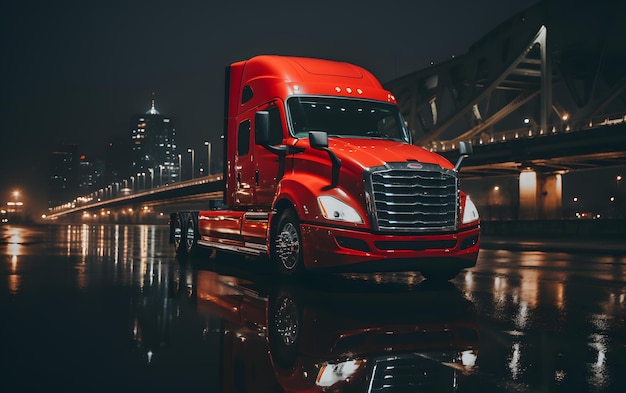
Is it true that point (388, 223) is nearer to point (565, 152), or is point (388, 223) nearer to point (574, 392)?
point (574, 392)

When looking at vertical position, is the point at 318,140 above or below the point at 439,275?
above

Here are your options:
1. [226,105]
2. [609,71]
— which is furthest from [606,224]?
[609,71]

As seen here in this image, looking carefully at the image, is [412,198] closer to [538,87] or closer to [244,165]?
[244,165]

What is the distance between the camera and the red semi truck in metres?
10.5

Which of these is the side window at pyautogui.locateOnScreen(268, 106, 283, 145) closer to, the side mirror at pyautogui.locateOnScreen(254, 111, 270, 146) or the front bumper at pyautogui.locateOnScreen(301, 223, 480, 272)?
the side mirror at pyautogui.locateOnScreen(254, 111, 270, 146)

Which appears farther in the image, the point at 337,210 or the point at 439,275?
the point at 439,275

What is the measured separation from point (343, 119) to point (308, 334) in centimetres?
608

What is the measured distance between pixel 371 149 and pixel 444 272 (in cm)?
230

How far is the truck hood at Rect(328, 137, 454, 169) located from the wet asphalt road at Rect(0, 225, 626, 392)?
1860 mm

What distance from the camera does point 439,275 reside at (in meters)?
11.8

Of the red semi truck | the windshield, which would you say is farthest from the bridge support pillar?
the windshield

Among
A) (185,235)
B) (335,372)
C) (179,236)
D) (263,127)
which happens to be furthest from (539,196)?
(335,372)

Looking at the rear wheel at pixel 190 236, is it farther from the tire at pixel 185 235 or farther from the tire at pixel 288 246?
the tire at pixel 288 246

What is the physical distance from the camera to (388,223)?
1048 centimetres
